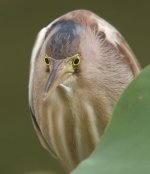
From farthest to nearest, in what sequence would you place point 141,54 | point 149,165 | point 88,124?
1. point 141,54
2. point 88,124
3. point 149,165

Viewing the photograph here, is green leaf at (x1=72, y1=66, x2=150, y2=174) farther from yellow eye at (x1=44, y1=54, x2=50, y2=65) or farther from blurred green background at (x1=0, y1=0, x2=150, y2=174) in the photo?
blurred green background at (x1=0, y1=0, x2=150, y2=174)

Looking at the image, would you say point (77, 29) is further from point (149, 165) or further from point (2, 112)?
point (2, 112)

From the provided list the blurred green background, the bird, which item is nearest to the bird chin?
the bird

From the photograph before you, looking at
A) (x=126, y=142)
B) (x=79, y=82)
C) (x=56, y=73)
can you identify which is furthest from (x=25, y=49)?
(x=126, y=142)

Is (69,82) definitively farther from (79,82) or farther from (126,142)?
(126,142)

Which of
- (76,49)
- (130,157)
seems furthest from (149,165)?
(76,49)

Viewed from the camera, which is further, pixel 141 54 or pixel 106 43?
pixel 141 54

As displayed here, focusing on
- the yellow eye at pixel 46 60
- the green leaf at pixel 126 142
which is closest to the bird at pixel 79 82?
the yellow eye at pixel 46 60
